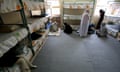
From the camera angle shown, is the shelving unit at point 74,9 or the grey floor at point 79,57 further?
the shelving unit at point 74,9

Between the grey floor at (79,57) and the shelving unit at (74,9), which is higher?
the shelving unit at (74,9)

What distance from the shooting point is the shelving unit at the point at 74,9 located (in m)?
4.21

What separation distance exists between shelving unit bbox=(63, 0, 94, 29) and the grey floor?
5.71 ft

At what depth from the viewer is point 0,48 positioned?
3.49 ft

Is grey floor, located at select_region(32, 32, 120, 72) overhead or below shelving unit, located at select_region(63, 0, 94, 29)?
below

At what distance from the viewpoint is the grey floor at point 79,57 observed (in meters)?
1.94

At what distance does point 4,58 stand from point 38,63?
0.73 meters

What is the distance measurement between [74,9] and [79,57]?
9.05ft

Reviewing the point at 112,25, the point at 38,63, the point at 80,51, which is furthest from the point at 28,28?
the point at 112,25

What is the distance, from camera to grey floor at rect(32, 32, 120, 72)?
6.36ft

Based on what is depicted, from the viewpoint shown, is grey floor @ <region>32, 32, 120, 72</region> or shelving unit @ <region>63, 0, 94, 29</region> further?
shelving unit @ <region>63, 0, 94, 29</region>

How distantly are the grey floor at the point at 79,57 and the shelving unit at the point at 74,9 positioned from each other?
174 cm

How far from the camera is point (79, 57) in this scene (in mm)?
2311

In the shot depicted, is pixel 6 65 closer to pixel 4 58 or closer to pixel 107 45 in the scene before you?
pixel 4 58
